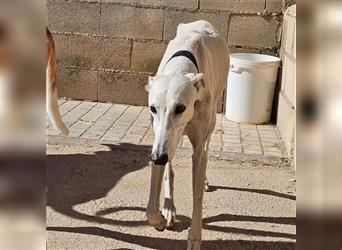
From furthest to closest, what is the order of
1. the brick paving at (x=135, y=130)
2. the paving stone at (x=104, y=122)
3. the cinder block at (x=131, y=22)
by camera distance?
the cinder block at (x=131, y=22), the paving stone at (x=104, y=122), the brick paving at (x=135, y=130)

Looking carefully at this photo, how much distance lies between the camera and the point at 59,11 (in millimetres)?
6008

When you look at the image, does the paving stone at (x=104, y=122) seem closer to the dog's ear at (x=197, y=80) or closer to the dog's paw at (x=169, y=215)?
the dog's paw at (x=169, y=215)

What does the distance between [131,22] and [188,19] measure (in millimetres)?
721

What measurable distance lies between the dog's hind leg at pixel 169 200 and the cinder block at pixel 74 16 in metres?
3.32

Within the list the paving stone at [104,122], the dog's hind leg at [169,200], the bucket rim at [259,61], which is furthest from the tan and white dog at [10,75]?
the bucket rim at [259,61]

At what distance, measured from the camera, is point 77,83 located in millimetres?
6160

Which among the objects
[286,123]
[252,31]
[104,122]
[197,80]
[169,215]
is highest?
[197,80]

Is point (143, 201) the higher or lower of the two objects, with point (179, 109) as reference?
lower

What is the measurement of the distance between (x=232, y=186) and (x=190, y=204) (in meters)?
0.54

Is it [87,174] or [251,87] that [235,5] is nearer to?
[251,87]

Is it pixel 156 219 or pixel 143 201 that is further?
pixel 143 201

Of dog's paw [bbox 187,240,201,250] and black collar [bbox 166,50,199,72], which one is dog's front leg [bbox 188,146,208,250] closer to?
dog's paw [bbox 187,240,201,250]

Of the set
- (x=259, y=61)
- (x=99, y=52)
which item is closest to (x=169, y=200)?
(x=259, y=61)

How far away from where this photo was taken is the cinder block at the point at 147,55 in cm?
592
